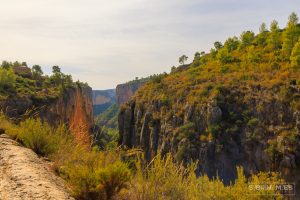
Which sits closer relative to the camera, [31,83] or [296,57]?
[296,57]

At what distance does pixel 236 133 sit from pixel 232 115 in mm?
2896

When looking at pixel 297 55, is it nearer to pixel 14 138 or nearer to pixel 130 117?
pixel 130 117

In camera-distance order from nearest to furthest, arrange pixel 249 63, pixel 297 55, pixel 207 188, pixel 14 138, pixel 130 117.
Result: pixel 207 188, pixel 14 138, pixel 297 55, pixel 249 63, pixel 130 117

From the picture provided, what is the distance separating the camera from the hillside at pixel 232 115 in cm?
4044

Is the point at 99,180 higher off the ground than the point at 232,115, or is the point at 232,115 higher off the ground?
the point at 99,180

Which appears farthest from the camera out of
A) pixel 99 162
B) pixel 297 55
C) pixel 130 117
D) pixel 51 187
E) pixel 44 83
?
pixel 44 83

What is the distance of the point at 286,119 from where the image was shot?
41312 mm

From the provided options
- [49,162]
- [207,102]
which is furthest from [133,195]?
[207,102]

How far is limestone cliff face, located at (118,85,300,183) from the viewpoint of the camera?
125ft

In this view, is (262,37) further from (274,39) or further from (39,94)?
(39,94)

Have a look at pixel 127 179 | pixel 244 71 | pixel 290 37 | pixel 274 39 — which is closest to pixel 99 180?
pixel 127 179

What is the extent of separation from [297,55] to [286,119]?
514 inches

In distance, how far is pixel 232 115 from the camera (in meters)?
47.6

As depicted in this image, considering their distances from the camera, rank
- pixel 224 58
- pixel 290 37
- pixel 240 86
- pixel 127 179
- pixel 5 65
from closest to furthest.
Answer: pixel 127 179 → pixel 240 86 → pixel 290 37 → pixel 224 58 → pixel 5 65
